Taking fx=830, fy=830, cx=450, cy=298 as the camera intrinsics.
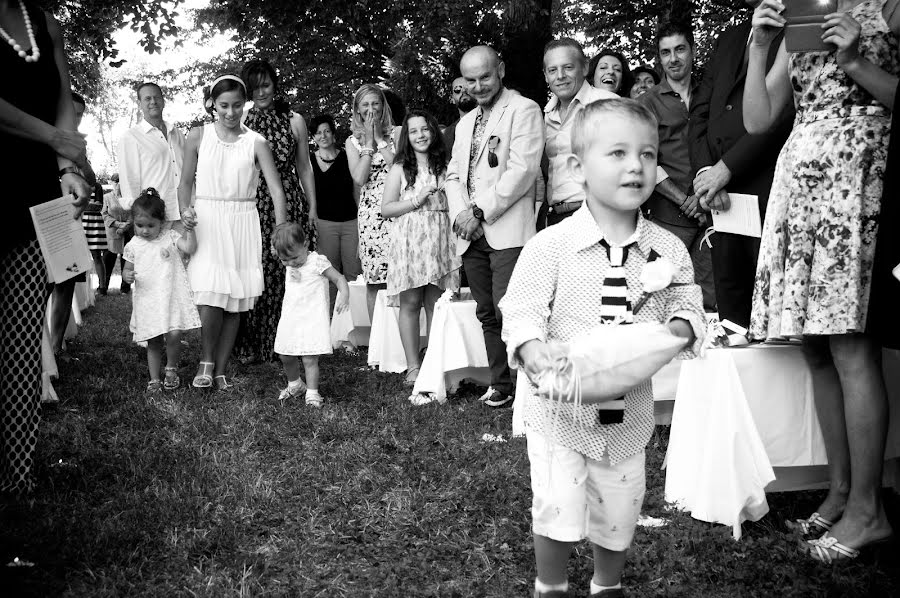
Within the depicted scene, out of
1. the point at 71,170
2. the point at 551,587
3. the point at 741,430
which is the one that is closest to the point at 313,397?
the point at 71,170

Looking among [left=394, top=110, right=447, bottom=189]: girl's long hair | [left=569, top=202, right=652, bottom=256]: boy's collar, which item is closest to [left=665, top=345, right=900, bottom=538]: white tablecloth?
[left=569, top=202, right=652, bottom=256]: boy's collar

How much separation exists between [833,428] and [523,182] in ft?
9.12

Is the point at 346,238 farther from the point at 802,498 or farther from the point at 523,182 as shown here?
the point at 802,498

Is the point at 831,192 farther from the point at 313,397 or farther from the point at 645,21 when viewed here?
the point at 645,21

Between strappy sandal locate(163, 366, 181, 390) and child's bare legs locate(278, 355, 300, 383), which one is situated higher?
child's bare legs locate(278, 355, 300, 383)

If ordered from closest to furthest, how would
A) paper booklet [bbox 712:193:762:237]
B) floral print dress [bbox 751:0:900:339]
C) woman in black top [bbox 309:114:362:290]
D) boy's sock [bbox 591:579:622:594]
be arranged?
boy's sock [bbox 591:579:622:594], floral print dress [bbox 751:0:900:339], paper booklet [bbox 712:193:762:237], woman in black top [bbox 309:114:362:290]

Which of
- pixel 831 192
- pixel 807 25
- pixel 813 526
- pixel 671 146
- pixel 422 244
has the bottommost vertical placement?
pixel 813 526

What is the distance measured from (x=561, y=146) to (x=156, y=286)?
10.5 ft

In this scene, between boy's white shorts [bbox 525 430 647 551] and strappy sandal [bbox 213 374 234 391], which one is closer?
boy's white shorts [bbox 525 430 647 551]

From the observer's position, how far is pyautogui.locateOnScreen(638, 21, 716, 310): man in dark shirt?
5.41 meters

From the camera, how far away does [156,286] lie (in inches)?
247

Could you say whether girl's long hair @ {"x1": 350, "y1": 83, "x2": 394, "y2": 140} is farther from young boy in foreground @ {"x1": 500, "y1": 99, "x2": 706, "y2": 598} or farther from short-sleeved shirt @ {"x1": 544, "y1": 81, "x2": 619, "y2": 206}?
young boy in foreground @ {"x1": 500, "y1": 99, "x2": 706, "y2": 598}

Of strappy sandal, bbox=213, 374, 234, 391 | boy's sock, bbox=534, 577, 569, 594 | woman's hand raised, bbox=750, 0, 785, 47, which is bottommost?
strappy sandal, bbox=213, 374, 234, 391

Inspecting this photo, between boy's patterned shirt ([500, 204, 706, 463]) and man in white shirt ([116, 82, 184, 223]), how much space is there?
6207mm
